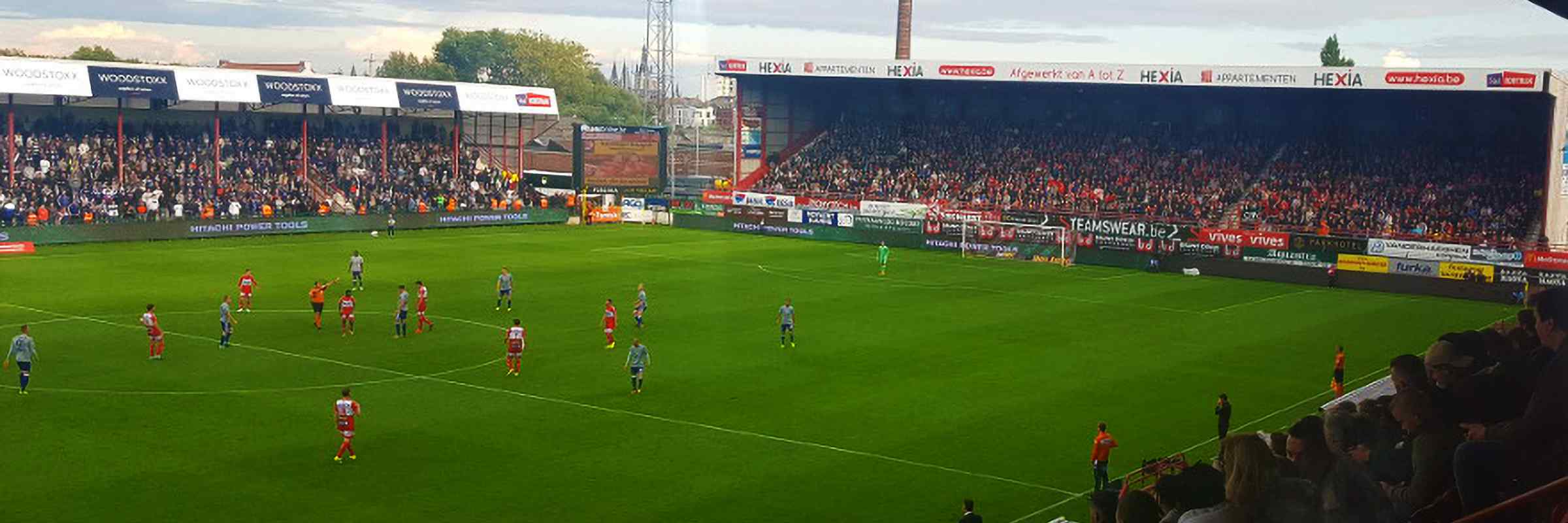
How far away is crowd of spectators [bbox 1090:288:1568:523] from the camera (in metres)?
7.07

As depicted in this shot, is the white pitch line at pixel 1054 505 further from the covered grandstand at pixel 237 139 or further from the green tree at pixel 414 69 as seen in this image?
the green tree at pixel 414 69

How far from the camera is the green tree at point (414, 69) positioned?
173m

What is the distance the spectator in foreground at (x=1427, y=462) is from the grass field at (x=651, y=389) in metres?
13.1

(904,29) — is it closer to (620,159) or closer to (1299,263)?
(620,159)

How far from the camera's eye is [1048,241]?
2480 inches

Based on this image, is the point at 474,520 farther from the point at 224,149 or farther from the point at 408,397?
the point at 224,149

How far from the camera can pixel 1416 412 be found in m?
8.91

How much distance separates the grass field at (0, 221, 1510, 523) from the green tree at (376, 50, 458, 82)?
121m

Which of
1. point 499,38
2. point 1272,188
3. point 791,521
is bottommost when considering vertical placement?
point 791,521

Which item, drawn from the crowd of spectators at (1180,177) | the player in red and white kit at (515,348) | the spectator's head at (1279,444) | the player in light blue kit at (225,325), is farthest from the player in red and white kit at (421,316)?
the crowd of spectators at (1180,177)

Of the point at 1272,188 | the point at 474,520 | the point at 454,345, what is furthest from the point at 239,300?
the point at 1272,188

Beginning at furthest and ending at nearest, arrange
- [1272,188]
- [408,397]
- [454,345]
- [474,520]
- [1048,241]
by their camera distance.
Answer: [1272,188] < [1048,241] < [454,345] < [408,397] < [474,520]

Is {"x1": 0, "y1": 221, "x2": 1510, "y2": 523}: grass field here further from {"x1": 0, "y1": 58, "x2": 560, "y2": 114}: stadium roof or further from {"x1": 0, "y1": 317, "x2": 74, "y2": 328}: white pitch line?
{"x1": 0, "y1": 58, "x2": 560, "y2": 114}: stadium roof

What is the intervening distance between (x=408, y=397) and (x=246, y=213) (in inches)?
1747
